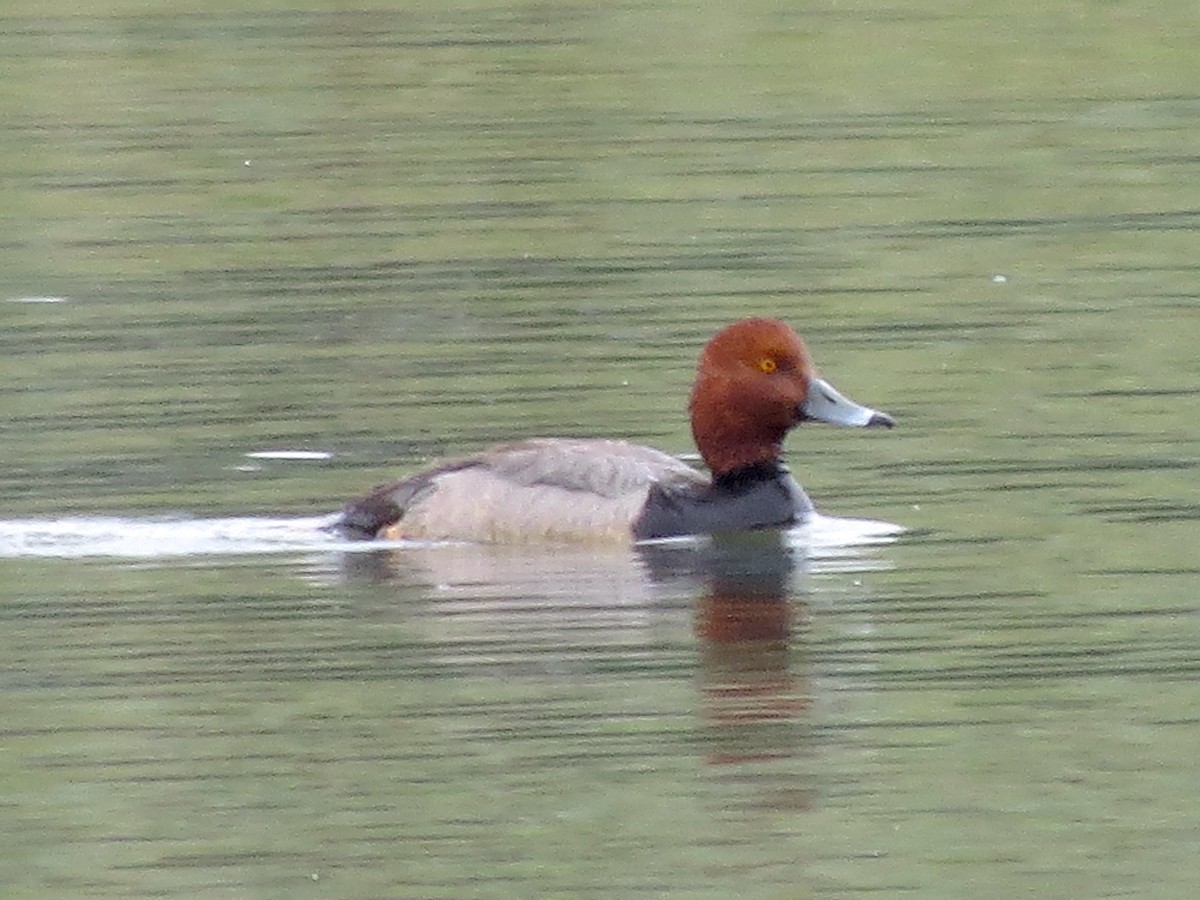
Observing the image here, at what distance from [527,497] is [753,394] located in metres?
0.93

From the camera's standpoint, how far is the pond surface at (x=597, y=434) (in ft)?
30.1

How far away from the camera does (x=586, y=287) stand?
53.2ft

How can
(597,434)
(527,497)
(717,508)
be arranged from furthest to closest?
(597,434) → (717,508) → (527,497)

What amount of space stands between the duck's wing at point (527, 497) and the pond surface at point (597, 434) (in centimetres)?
17

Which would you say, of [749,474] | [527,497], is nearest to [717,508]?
[749,474]

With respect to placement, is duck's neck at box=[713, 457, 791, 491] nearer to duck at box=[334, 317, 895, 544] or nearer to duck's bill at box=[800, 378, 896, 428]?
Answer: duck at box=[334, 317, 895, 544]

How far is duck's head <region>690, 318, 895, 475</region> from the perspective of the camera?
42.2 feet

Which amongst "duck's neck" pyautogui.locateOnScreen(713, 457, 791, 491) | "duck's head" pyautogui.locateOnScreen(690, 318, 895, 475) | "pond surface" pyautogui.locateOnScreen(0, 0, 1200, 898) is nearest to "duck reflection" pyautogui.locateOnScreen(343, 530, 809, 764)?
"pond surface" pyautogui.locateOnScreen(0, 0, 1200, 898)

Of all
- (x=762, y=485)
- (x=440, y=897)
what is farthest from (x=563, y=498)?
(x=440, y=897)

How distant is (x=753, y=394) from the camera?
1286 cm

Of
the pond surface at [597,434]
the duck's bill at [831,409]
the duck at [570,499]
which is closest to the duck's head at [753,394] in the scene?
the duck's bill at [831,409]

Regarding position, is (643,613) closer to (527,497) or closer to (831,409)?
(527,497)

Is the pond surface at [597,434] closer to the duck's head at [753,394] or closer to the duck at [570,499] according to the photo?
the duck at [570,499]

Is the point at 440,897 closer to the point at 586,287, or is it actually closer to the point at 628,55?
Result: the point at 586,287
